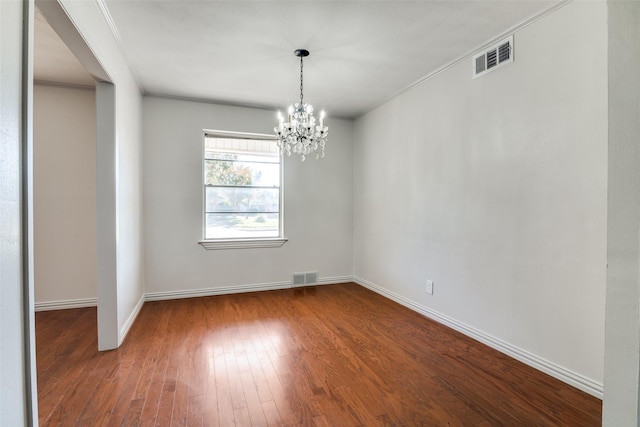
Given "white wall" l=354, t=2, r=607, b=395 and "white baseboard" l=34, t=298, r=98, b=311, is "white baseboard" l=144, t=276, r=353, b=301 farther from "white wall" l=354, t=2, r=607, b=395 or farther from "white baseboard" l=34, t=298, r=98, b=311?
"white wall" l=354, t=2, r=607, b=395

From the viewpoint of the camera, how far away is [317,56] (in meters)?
2.87

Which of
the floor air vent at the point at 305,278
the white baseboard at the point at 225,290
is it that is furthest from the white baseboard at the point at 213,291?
the floor air vent at the point at 305,278

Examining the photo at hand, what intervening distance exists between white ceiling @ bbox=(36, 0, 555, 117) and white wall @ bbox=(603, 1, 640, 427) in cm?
179

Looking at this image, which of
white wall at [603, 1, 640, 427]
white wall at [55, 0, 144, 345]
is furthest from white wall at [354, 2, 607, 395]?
white wall at [55, 0, 144, 345]

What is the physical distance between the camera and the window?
4.26 metres

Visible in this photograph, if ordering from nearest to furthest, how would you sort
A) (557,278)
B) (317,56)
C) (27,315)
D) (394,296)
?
(27,315) < (557,278) < (317,56) < (394,296)

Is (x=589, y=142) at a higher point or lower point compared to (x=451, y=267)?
higher

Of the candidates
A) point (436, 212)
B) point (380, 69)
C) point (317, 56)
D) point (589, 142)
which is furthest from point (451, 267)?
A: point (317, 56)

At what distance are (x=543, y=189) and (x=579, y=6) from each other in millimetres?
1217

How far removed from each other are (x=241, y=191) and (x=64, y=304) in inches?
97.9

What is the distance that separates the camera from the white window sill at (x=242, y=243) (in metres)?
4.17

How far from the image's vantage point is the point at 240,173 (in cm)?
439

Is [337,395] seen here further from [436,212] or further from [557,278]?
[436,212]

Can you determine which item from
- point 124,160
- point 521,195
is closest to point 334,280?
point 521,195
